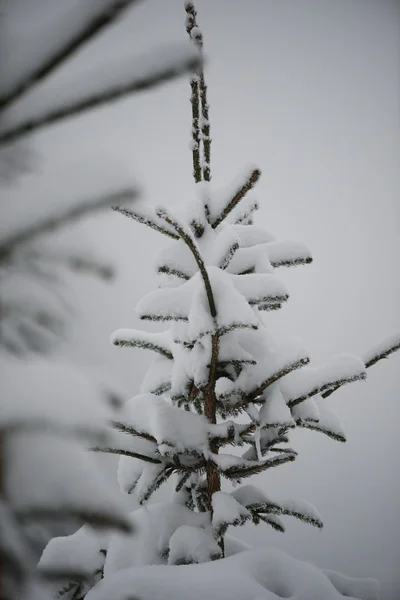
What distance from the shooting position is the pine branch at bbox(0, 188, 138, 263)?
1.12 ft

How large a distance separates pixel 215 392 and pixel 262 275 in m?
0.63

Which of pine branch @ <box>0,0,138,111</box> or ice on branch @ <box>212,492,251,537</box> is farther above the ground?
pine branch @ <box>0,0,138,111</box>

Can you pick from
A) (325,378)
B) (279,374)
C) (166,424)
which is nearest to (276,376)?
(279,374)

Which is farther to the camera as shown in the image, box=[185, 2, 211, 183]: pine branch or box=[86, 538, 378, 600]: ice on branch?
box=[185, 2, 211, 183]: pine branch

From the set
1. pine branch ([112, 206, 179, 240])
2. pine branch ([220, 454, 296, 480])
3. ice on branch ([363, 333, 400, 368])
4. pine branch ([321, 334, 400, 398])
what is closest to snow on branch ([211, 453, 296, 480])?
pine branch ([220, 454, 296, 480])

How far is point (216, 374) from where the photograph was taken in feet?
5.63

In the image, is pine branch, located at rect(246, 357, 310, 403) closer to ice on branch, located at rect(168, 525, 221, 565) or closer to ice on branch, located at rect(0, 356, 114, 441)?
ice on branch, located at rect(168, 525, 221, 565)

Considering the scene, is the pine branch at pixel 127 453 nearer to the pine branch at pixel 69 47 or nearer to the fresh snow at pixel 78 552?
the fresh snow at pixel 78 552

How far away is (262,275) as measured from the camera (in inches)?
60.3

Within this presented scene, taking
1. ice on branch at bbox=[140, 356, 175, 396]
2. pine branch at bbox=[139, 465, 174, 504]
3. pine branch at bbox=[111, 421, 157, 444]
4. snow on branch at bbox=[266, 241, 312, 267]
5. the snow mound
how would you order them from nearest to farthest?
1. the snow mound
2. pine branch at bbox=[111, 421, 157, 444]
3. pine branch at bbox=[139, 465, 174, 504]
4. snow on branch at bbox=[266, 241, 312, 267]
5. ice on branch at bbox=[140, 356, 175, 396]

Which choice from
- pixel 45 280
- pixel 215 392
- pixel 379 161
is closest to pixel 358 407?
pixel 215 392

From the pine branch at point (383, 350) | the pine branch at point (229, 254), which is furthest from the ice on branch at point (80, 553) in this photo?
the pine branch at point (383, 350)

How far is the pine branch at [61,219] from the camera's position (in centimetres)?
34

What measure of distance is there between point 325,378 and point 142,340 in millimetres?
842
